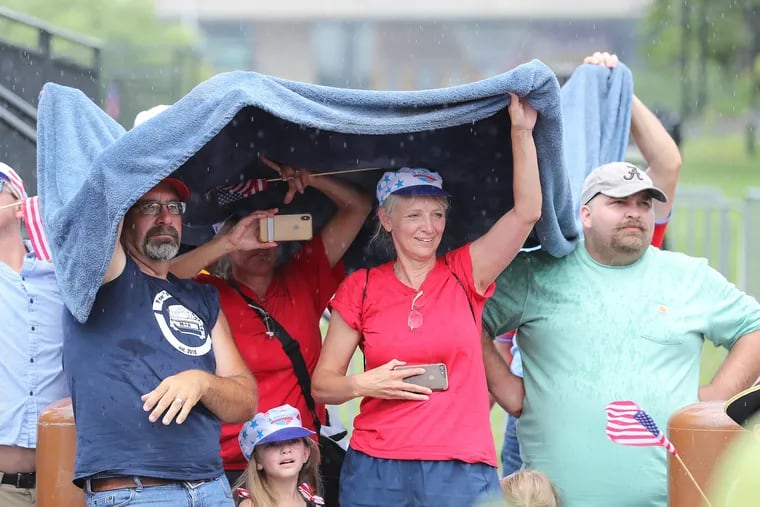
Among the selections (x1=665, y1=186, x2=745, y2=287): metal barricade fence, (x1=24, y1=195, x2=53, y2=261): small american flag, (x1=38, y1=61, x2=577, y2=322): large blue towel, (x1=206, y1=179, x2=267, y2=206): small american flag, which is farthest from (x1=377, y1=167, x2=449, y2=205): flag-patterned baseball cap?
(x1=665, y1=186, x2=745, y2=287): metal barricade fence

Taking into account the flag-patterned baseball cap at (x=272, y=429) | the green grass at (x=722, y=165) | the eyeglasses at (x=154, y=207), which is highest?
the green grass at (x=722, y=165)

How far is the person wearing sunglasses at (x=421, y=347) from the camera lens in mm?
4137

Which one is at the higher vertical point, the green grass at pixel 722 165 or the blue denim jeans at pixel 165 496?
the green grass at pixel 722 165

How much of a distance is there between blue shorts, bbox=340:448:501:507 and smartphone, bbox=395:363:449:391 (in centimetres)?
27

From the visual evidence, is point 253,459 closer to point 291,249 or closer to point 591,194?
point 291,249

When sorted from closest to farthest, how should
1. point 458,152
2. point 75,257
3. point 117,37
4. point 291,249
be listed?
point 75,257 < point 458,152 < point 291,249 < point 117,37

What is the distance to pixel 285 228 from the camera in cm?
454

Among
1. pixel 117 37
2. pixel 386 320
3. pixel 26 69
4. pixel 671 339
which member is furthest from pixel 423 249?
pixel 117 37

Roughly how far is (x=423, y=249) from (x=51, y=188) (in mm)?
1337

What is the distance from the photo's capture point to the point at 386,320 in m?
4.27

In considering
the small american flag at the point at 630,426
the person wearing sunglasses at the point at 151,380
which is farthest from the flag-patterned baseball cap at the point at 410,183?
the small american flag at the point at 630,426

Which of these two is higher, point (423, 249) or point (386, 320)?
point (423, 249)

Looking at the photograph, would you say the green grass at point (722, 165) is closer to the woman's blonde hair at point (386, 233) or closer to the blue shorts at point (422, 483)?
the woman's blonde hair at point (386, 233)

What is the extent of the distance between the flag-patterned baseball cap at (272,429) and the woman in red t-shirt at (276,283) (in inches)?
5.1
